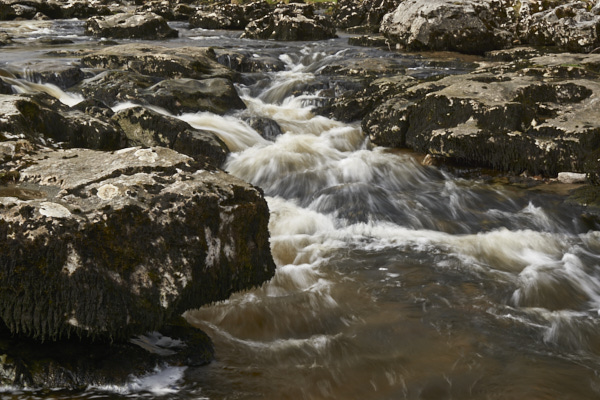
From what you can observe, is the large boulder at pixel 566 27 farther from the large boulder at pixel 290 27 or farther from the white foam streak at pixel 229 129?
the white foam streak at pixel 229 129

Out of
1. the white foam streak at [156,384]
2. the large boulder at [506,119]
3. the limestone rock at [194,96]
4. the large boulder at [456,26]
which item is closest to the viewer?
the white foam streak at [156,384]

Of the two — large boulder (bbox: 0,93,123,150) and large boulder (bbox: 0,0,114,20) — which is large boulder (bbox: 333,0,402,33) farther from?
large boulder (bbox: 0,93,123,150)

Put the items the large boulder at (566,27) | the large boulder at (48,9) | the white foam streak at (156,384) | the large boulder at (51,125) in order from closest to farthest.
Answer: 1. the white foam streak at (156,384)
2. the large boulder at (51,125)
3. the large boulder at (566,27)
4. the large boulder at (48,9)

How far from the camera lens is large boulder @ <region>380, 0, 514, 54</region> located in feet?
52.4

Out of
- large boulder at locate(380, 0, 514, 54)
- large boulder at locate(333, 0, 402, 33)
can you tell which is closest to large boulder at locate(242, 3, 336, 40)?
large boulder at locate(333, 0, 402, 33)

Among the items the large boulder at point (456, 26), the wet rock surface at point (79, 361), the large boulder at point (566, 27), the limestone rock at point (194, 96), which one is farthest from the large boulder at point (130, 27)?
the wet rock surface at point (79, 361)

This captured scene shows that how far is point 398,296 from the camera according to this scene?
526 centimetres

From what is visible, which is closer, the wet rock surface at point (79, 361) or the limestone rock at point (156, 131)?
A: the wet rock surface at point (79, 361)

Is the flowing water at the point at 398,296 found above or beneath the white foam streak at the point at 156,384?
beneath

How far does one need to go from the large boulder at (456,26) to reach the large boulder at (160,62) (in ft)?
20.9

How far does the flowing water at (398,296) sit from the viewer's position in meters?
3.88

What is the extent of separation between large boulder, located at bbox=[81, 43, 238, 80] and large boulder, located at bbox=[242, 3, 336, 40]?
7.71 meters

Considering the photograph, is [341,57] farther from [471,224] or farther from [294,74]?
[471,224]

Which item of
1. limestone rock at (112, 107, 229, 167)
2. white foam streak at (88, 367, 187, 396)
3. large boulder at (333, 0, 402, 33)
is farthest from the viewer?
large boulder at (333, 0, 402, 33)
